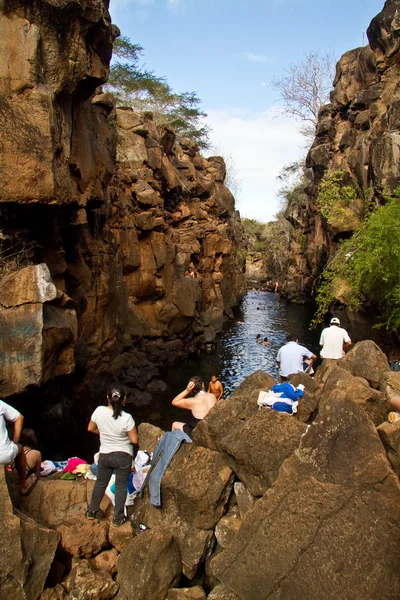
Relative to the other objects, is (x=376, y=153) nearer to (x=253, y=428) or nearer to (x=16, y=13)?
(x=16, y=13)

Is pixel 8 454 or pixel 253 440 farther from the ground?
pixel 253 440

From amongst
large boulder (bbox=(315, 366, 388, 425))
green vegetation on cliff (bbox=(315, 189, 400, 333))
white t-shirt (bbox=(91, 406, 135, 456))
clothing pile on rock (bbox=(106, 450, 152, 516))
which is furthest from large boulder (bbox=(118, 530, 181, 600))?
green vegetation on cliff (bbox=(315, 189, 400, 333))

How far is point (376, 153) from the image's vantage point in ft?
71.7

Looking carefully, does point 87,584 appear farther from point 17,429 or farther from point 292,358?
point 292,358

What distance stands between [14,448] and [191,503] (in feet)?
8.26

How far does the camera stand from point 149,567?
584 cm

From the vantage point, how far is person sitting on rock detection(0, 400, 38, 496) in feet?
20.1

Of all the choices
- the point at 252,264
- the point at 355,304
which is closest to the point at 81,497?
the point at 355,304

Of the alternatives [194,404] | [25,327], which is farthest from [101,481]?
[25,327]

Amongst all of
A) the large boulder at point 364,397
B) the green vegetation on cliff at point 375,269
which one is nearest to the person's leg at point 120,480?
the large boulder at point 364,397

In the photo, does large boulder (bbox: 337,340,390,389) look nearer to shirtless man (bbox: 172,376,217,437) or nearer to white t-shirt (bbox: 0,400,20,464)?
shirtless man (bbox: 172,376,217,437)

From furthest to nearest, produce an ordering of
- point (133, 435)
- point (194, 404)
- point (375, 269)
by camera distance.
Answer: point (375, 269) → point (194, 404) → point (133, 435)

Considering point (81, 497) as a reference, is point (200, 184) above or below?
above

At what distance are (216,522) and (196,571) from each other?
2.16 ft
